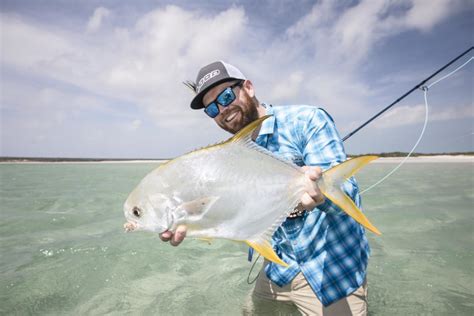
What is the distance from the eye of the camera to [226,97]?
2287 mm

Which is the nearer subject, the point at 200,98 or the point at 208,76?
the point at 208,76

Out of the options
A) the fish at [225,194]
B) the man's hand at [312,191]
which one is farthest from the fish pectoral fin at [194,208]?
the man's hand at [312,191]

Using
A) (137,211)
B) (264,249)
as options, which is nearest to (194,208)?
(137,211)

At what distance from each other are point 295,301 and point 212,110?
174cm

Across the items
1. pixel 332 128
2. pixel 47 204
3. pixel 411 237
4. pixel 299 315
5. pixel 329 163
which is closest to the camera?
pixel 329 163

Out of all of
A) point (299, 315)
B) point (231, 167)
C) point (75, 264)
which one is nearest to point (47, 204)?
point (75, 264)

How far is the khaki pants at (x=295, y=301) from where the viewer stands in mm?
2137

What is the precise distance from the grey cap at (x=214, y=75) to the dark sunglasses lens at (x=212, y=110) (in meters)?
0.12

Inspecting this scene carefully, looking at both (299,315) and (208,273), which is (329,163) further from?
(208,273)

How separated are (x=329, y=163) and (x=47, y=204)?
29.9 ft

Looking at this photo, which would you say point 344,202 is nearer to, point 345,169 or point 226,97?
A: point 345,169

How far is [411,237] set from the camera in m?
5.18

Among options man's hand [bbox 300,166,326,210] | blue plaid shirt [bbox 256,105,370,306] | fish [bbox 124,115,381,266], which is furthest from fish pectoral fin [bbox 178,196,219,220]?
blue plaid shirt [bbox 256,105,370,306]

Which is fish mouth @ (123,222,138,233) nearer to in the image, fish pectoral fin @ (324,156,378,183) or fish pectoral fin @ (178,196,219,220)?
fish pectoral fin @ (178,196,219,220)
